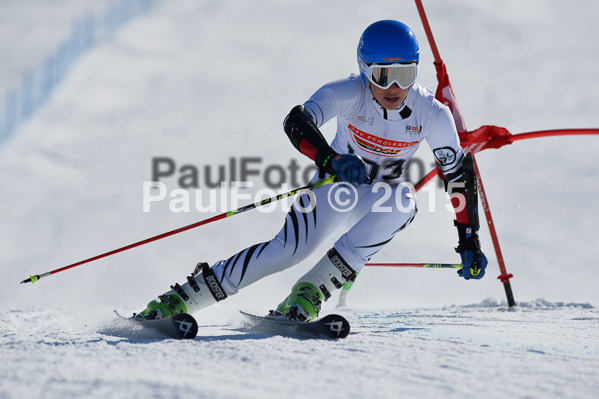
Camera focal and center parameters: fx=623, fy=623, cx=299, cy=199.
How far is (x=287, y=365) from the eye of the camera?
1.96 metres

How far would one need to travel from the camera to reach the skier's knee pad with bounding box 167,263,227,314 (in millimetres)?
2965

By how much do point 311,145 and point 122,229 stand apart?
22.8 feet

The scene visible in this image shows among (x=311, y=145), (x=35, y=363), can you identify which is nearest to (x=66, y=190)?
(x=311, y=145)

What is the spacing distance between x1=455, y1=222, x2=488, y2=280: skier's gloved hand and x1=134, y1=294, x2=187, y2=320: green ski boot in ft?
4.89

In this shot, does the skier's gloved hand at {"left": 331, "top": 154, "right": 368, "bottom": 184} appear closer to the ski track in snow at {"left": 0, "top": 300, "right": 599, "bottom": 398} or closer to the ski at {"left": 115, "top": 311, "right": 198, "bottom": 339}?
the ski track in snow at {"left": 0, "top": 300, "right": 599, "bottom": 398}

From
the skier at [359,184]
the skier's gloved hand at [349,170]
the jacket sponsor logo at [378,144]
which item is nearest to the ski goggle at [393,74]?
the skier at [359,184]

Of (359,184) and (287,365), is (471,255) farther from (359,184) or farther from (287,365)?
(287,365)

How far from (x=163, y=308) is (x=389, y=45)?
1652mm

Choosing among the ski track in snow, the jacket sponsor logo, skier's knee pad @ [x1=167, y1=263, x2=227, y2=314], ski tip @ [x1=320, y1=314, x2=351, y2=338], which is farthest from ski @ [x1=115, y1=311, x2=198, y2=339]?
the jacket sponsor logo

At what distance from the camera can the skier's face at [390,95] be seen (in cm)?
312

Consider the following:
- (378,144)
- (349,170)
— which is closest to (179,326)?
(349,170)

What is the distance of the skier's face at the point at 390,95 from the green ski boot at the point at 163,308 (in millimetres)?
1409

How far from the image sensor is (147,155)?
42.7 ft

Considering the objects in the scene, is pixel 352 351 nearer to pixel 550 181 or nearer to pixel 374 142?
pixel 374 142
